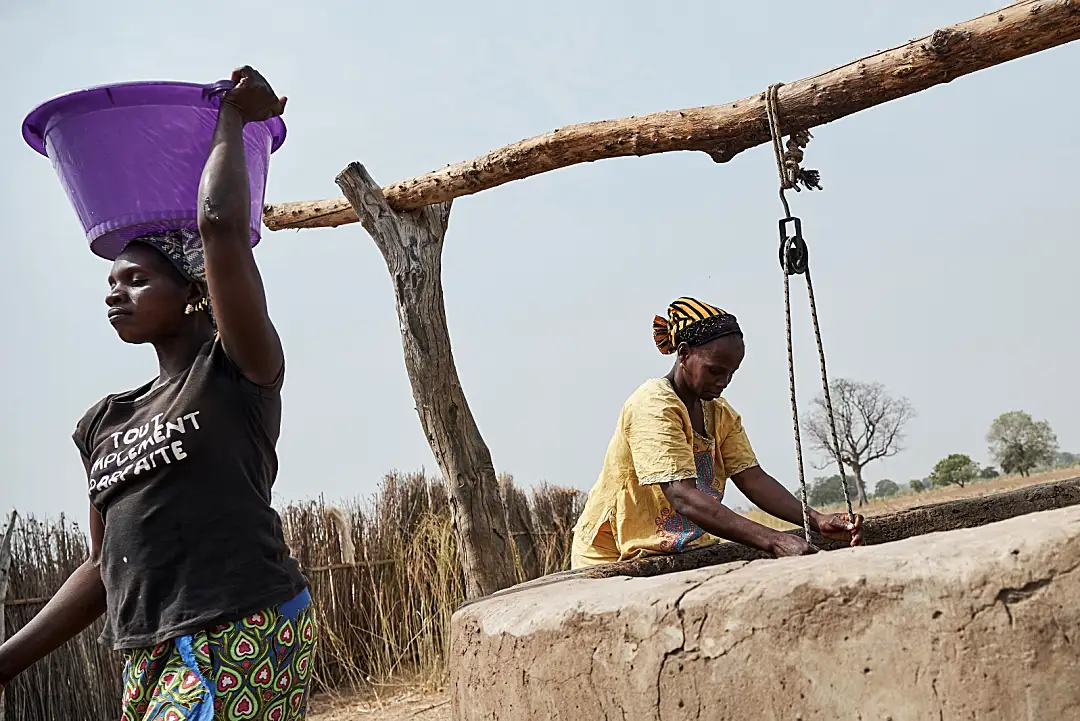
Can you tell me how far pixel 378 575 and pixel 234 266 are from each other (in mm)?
6350

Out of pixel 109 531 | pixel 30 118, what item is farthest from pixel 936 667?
pixel 30 118

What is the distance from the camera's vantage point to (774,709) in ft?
5.44

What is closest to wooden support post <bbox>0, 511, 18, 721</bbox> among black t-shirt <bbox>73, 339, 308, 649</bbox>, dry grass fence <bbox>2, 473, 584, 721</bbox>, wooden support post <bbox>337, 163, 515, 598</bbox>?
dry grass fence <bbox>2, 473, 584, 721</bbox>

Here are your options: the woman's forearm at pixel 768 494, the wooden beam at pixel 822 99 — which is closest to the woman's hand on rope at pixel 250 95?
the wooden beam at pixel 822 99

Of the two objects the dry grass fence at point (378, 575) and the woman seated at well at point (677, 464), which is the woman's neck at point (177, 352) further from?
the dry grass fence at point (378, 575)

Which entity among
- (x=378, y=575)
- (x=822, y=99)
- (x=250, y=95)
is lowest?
(x=378, y=575)

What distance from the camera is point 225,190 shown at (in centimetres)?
187

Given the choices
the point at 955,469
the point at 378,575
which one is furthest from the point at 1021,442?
the point at 378,575

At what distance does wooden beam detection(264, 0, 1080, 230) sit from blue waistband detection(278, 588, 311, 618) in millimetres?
2243

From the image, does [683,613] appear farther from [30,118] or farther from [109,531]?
[30,118]

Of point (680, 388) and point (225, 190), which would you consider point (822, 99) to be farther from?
point (225, 190)

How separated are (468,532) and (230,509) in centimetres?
289

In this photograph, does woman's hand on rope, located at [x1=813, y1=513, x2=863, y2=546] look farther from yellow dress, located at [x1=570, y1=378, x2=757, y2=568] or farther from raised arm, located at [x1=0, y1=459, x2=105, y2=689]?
raised arm, located at [x1=0, y1=459, x2=105, y2=689]

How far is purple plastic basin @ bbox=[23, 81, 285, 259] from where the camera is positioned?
2150mm
